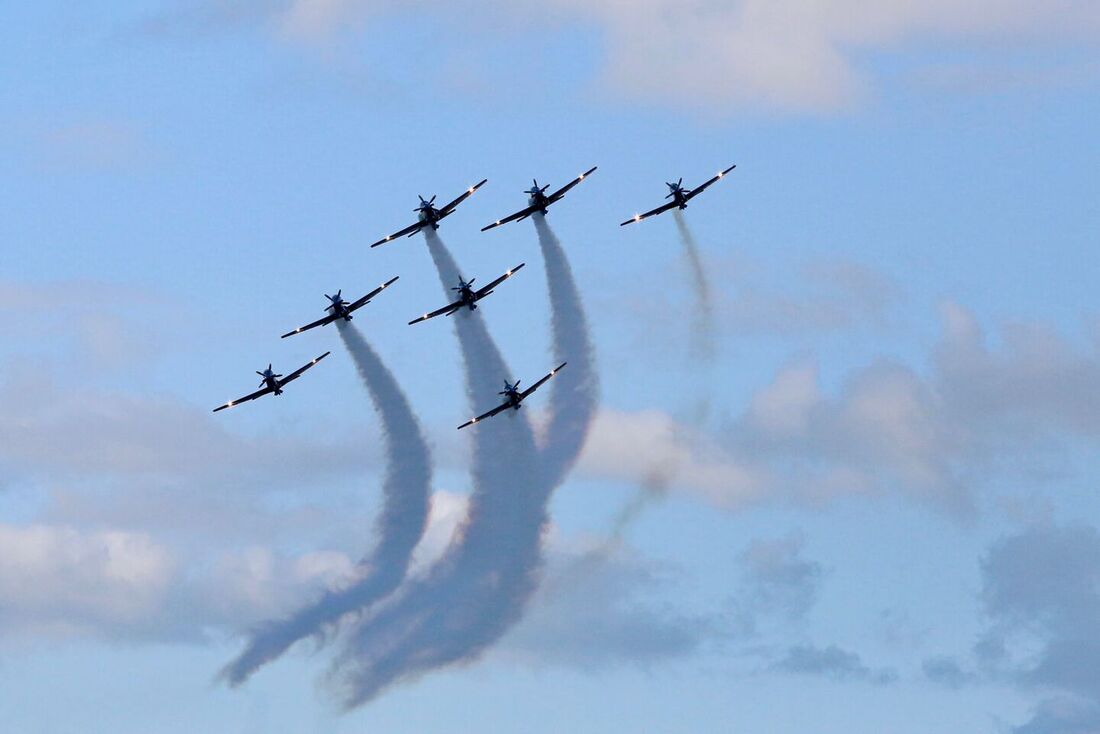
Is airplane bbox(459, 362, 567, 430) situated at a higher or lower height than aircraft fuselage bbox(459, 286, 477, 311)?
lower

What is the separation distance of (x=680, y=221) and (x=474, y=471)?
944 inches

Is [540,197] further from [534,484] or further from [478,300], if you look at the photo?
[534,484]

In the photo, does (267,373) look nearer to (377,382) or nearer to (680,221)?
(377,382)

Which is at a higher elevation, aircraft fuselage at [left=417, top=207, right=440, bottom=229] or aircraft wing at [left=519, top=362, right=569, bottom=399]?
aircraft fuselage at [left=417, top=207, right=440, bottom=229]

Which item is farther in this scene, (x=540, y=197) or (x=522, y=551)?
(x=540, y=197)

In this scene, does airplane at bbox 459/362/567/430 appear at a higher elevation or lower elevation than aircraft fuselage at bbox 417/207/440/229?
lower

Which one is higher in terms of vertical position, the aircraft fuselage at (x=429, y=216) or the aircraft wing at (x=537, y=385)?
the aircraft fuselage at (x=429, y=216)

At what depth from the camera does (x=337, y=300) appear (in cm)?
9531

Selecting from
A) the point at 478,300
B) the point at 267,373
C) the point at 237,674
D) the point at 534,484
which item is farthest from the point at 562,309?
the point at 237,674

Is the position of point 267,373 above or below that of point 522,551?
above

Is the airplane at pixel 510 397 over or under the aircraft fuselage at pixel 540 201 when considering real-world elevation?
under

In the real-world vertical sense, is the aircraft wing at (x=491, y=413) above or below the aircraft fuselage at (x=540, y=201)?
below

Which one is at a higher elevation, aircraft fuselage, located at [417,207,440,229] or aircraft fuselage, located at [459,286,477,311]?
aircraft fuselage, located at [417,207,440,229]

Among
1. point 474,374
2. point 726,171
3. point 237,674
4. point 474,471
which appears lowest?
point 237,674
